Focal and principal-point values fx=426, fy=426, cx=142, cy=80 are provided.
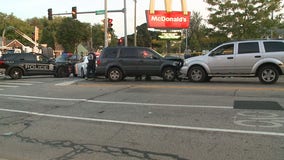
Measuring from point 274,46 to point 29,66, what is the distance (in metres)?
14.3

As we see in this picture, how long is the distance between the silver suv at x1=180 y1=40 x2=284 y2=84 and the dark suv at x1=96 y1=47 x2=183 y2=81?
0.96m

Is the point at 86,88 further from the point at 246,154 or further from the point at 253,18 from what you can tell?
the point at 253,18

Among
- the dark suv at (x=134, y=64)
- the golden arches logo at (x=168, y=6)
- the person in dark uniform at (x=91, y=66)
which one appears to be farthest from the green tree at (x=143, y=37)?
the dark suv at (x=134, y=64)

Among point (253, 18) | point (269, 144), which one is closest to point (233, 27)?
point (253, 18)

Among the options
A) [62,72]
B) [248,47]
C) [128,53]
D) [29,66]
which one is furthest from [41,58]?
A: [248,47]

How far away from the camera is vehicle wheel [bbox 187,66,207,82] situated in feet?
59.8

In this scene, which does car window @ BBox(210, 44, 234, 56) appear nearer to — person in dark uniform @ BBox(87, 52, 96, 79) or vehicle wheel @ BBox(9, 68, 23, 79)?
person in dark uniform @ BBox(87, 52, 96, 79)

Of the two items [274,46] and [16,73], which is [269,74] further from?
[16,73]

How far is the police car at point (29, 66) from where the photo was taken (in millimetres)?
24406

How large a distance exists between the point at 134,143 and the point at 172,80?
1196 cm

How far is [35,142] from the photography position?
7.98m

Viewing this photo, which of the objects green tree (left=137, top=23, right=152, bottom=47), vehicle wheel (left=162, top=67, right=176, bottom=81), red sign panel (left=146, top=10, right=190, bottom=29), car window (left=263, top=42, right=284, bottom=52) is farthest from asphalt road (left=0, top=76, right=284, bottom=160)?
green tree (left=137, top=23, right=152, bottom=47)

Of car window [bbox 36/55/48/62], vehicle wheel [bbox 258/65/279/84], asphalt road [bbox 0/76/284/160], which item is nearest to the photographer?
asphalt road [bbox 0/76/284/160]

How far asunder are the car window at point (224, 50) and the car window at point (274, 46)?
1.37 metres
